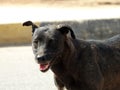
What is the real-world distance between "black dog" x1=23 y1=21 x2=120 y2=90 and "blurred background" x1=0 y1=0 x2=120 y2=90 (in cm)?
242

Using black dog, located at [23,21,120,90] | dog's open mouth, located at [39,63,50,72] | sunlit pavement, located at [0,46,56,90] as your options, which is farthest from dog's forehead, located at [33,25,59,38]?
sunlit pavement, located at [0,46,56,90]

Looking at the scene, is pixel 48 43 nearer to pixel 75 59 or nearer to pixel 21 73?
pixel 75 59

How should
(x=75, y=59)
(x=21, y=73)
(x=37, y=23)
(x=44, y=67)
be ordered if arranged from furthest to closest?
1. (x=37, y=23)
2. (x=21, y=73)
3. (x=75, y=59)
4. (x=44, y=67)

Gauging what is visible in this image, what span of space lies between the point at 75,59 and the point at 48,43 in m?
0.40

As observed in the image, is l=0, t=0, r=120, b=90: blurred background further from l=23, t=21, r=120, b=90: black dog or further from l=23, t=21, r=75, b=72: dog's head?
l=23, t=21, r=75, b=72: dog's head

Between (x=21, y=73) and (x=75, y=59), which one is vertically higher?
(x=75, y=59)

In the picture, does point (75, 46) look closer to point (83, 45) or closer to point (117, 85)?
point (83, 45)

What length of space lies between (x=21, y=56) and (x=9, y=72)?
139 cm

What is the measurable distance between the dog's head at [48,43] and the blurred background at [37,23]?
9.44 feet

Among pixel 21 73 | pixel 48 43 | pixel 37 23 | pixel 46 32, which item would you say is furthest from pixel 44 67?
pixel 37 23

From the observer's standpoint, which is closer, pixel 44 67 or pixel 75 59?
pixel 44 67

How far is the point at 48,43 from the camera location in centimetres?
487

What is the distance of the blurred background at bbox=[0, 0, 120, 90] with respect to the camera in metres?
8.56

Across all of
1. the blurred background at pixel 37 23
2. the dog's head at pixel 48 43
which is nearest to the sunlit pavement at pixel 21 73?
the blurred background at pixel 37 23
